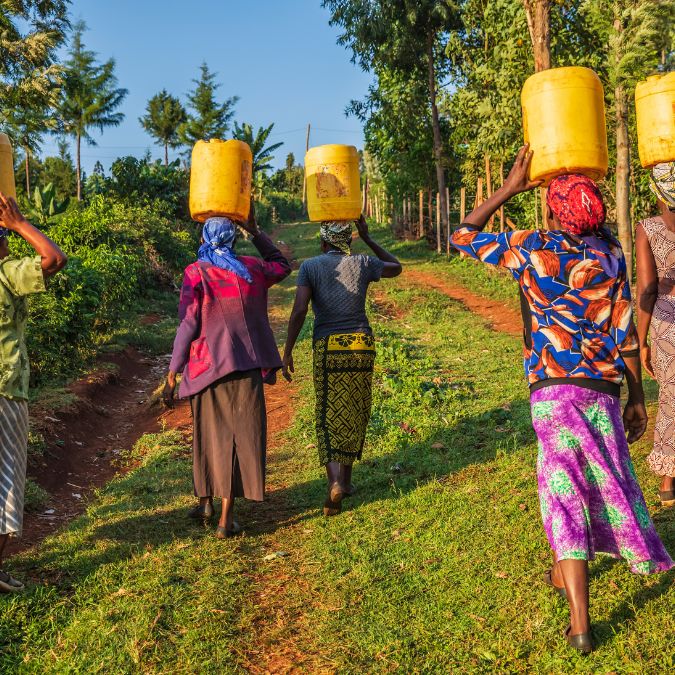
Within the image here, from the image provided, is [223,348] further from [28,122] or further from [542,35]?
[28,122]

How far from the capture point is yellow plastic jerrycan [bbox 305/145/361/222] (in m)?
5.11

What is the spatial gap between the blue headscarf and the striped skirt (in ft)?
4.87

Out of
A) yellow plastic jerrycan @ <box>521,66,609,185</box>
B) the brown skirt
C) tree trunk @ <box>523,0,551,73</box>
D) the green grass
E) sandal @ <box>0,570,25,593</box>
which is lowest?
the green grass

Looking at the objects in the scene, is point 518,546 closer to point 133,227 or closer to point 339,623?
point 339,623

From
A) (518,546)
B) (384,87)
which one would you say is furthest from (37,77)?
(518,546)

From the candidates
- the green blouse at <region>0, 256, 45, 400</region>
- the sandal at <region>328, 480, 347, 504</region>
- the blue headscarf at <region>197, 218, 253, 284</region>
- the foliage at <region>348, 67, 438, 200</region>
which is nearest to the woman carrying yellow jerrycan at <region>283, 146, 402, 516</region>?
the sandal at <region>328, 480, 347, 504</region>

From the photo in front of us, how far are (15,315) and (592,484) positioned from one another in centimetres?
293

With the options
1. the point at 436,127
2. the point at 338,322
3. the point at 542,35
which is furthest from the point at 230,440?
the point at 436,127

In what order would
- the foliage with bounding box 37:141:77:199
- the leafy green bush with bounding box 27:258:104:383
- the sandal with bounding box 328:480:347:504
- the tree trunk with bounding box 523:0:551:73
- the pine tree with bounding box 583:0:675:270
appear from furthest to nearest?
the foliage with bounding box 37:141:77:199, the pine tree with bounding box 583:0:675:270, the tree trunk with bounding box 523:0:551:73, the leafy green bush with bounding box 27:258:104:383, the sandal with bounding box 328:480:347:504

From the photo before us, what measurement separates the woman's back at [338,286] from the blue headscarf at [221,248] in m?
0.57

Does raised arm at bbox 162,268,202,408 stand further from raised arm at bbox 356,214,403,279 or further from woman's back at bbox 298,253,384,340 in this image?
raised arm at bbox 356,214,403,279

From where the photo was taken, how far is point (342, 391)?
5207 mm

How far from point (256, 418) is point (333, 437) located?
659mm

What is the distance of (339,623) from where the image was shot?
Answer: 11.7 feet
